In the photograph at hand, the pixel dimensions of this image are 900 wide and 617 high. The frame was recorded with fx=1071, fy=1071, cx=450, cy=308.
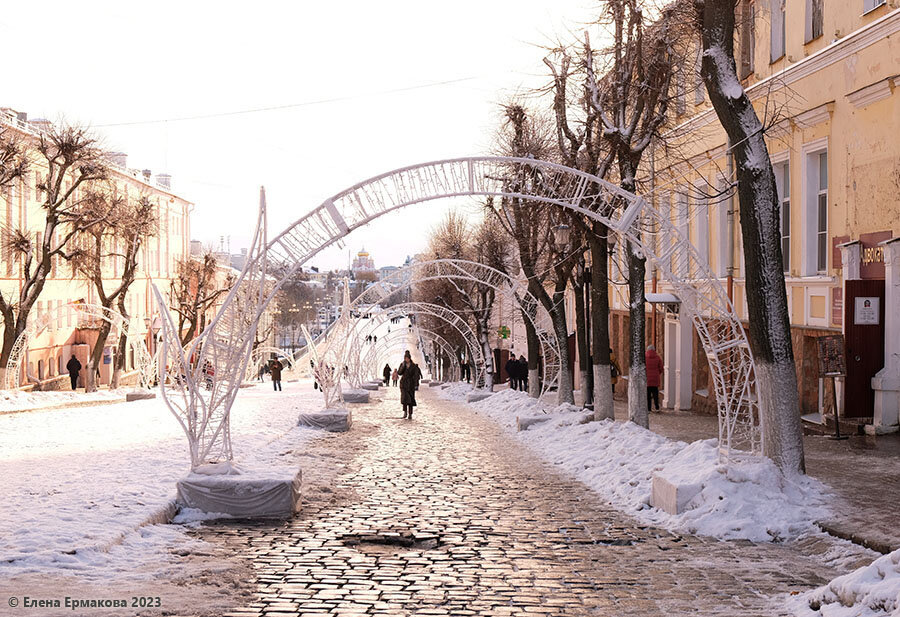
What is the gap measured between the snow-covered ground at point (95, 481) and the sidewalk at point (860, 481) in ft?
19.5

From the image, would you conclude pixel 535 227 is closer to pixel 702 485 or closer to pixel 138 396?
pixel 138 396

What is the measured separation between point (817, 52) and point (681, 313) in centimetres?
1024

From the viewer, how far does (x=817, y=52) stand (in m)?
19.2

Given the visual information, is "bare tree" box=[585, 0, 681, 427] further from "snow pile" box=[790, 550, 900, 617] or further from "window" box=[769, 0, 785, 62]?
"snow pile" box=[790, 550, 900, 617]

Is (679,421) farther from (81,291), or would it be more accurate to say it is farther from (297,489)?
(81,291)

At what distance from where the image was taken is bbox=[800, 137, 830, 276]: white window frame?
2022 cm

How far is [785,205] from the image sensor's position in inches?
864

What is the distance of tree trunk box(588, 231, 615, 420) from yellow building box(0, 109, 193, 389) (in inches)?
757

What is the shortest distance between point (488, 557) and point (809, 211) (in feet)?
44.8

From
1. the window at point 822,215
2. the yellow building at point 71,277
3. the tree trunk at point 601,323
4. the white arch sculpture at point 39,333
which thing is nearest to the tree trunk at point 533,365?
the tree trunk at point 601,323

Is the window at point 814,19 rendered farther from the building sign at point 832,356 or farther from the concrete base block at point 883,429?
the concrete base block at point 883,429

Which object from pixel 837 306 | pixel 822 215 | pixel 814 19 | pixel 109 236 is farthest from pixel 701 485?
pixel 109 236

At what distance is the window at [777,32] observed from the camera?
71.3 feet

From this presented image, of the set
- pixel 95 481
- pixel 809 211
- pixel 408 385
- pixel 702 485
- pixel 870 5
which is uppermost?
pixel 870 5
